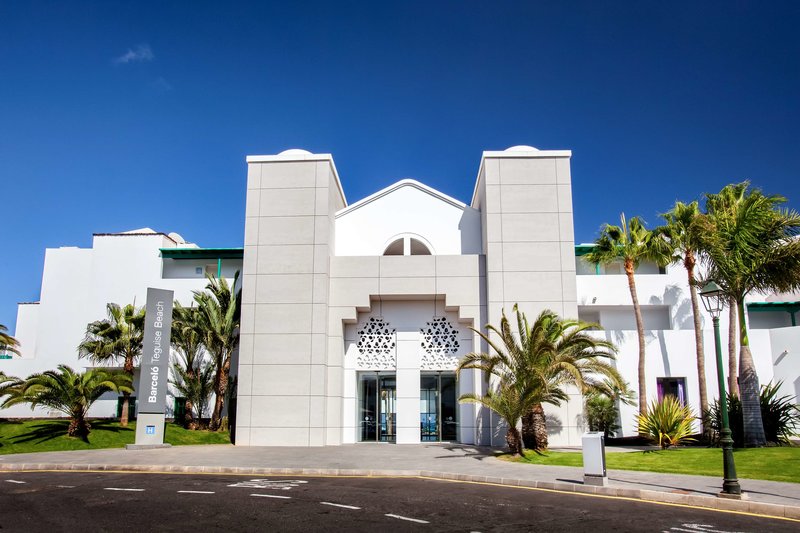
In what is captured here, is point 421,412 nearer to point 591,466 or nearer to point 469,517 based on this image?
point 591,466

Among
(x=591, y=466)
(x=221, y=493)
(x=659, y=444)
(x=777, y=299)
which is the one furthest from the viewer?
(x=777, y=299)

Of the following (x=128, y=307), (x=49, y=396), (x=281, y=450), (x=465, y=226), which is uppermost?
(x=465, y=226)

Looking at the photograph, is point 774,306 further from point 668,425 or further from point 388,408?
point 388,408

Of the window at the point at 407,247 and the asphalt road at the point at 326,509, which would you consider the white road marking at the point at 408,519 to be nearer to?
the asphalt road at the point at 326,509

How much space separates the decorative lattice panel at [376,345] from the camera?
1012 inches

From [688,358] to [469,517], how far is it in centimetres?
2068

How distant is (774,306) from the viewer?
34.6 metres

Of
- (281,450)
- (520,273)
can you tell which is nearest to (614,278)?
(520,273)

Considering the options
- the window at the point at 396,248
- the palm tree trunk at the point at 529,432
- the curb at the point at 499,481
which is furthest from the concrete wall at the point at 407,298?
the curb at the point at 499,481

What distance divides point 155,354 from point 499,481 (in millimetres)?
13743

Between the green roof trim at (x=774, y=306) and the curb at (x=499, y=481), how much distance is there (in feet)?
85.3

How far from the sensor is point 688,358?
26734 mm

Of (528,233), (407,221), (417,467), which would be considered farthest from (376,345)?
(417,467)

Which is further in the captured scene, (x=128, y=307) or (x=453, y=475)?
(x=128, y=307)
